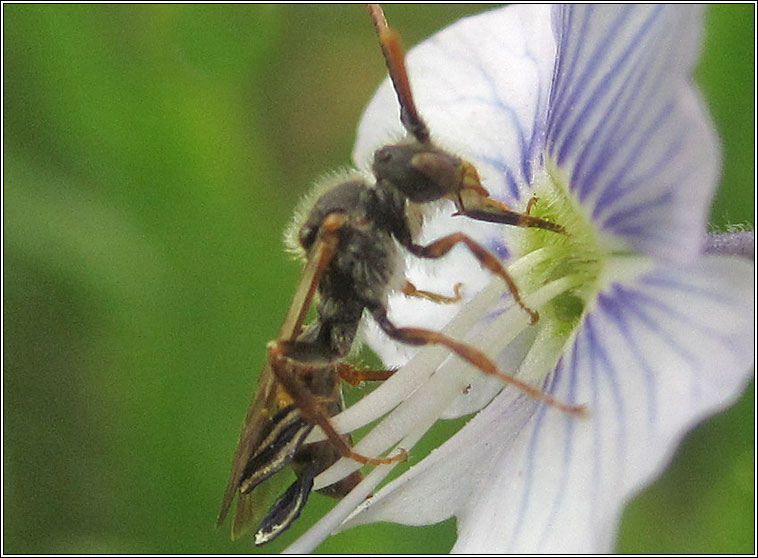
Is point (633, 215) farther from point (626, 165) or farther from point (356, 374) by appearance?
point (356, 374)

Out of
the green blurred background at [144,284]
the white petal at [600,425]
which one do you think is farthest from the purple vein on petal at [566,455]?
the green blurred background at [144,284]

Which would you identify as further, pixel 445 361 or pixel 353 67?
pixel 353 67

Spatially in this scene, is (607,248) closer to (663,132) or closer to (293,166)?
(663,132)

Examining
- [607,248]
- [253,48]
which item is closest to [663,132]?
[607,248]

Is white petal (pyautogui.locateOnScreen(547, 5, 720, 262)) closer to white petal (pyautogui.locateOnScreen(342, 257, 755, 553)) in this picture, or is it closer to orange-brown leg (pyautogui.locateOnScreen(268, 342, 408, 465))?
white petal (pyautogui.locateOnScreen(342, 257, 755, 553))

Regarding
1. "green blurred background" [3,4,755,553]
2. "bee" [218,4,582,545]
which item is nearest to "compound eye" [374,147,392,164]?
"bee" [218,4,582,545]

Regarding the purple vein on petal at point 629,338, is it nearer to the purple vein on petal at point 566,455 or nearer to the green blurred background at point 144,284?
the purple vein on petal at point 566,455
